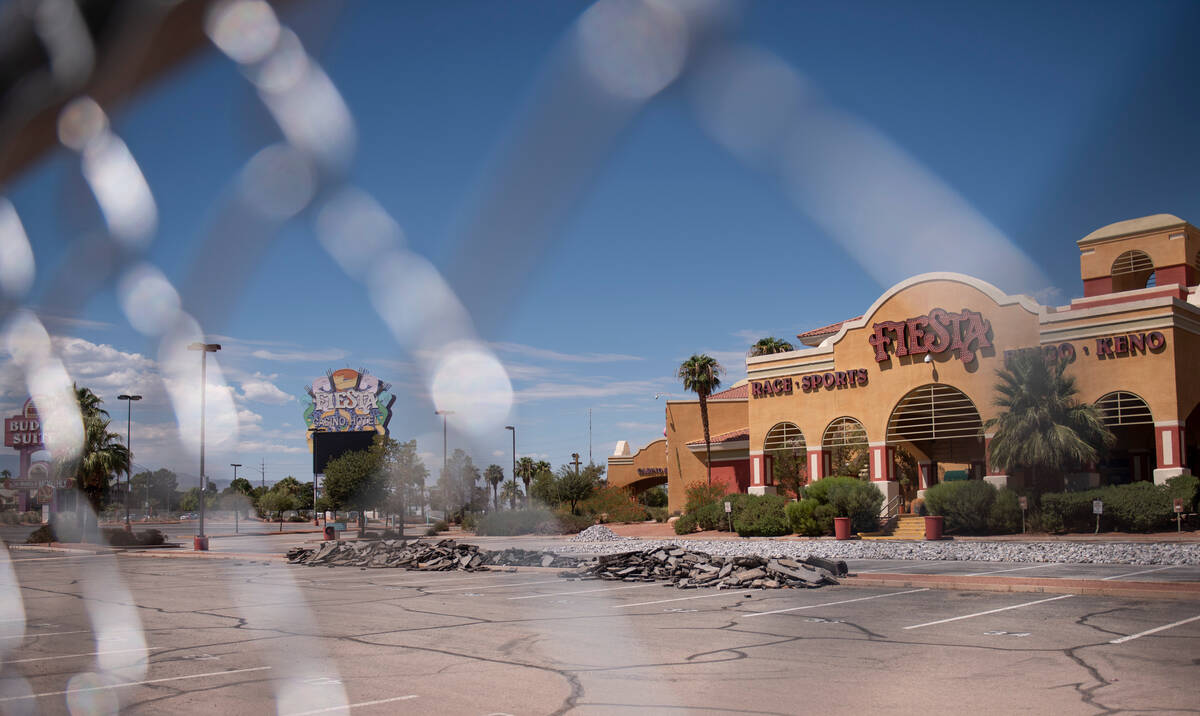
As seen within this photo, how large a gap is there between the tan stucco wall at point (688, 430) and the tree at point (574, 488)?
605cm

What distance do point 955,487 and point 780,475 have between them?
49.2ft

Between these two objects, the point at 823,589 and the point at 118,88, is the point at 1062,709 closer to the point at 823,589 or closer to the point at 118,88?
the point at 118,88

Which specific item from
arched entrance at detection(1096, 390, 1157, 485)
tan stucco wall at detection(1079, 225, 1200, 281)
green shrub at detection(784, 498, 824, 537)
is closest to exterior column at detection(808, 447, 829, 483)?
green shrub at detection(784, 498, 824, 537)

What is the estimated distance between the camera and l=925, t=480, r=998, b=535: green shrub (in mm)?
42375

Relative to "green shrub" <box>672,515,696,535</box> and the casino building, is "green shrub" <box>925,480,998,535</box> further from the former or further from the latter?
"green shrub" <box>672,515,696,535</box>

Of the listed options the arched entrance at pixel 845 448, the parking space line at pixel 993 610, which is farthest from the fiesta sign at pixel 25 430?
the arched entrance at pixel 845 448

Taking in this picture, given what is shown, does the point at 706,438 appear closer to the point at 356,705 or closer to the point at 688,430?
the point at 688,430

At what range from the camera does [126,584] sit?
84.8ft

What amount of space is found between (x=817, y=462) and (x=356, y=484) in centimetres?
3014

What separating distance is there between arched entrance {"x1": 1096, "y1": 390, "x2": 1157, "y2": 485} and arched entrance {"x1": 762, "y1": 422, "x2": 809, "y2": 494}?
15.7 metres

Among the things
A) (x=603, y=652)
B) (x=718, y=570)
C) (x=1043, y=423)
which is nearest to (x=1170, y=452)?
(x=1043, y=423)

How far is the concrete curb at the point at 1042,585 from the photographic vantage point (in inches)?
719

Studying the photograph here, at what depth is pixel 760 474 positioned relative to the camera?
5509cm

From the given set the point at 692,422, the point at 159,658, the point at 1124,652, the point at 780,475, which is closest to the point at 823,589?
the point at 1124,652
